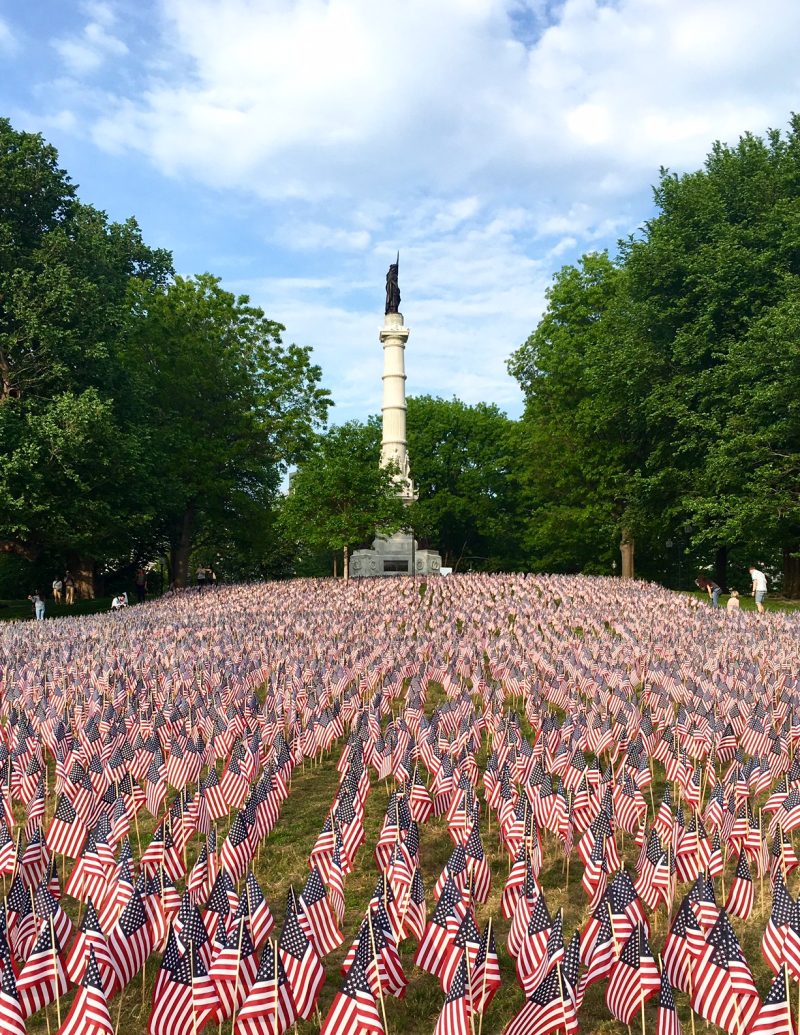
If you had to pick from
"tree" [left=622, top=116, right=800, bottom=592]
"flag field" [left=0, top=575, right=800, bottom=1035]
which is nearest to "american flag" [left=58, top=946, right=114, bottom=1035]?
"flag field" [left=0, top=575, right=800, bottom=1035]

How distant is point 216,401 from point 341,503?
8.42m

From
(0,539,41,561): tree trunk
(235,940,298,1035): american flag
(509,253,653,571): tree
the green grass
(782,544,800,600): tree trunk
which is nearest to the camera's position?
(235,940,298,1035): american flag

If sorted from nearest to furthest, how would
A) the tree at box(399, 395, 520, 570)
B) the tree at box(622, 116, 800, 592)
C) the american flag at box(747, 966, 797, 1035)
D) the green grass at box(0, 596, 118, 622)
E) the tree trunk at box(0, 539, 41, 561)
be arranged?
the american flag at box(747, 966, 797, 1035) < the tree at box(622, 116, 800, 592) < the tree trunk at box(0, 539, 41, 561) < the green grass at box(0, 596, 118, 622) < the tree at box(399, 395, 520, 570)

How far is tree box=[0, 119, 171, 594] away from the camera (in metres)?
26.0

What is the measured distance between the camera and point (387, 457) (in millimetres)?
43562

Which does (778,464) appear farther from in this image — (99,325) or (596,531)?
(99,325)

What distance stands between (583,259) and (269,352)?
18.0 metres

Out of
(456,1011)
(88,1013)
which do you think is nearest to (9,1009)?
(88,1013)

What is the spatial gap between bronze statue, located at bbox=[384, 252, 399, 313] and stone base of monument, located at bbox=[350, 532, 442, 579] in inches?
624

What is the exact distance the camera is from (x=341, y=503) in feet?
116

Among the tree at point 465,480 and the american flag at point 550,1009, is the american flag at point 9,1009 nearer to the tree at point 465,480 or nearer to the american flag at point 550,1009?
the american flag at point 550,1009

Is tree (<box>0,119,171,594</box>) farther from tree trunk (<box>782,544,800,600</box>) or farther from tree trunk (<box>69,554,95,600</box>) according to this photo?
tree trunk (<box>782,544,800,600</box>)

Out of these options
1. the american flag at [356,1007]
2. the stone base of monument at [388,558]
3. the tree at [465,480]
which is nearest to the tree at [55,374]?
the stone base of monument at [388,558]

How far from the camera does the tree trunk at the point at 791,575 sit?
31844 millimetres
